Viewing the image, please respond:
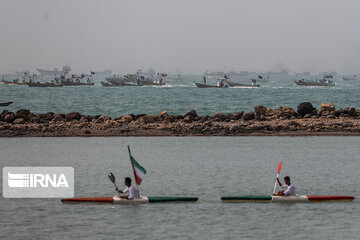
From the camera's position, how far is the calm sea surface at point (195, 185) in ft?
97.2

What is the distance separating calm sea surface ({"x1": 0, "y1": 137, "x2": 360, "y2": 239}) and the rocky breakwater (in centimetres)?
255

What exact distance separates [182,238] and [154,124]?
4471cm

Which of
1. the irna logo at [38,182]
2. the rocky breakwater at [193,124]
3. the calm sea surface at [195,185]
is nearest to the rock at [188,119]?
the rocky breakwater at [193,124]

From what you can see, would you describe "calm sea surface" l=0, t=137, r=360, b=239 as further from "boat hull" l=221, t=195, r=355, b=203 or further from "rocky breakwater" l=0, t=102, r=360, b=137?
"rocky breakwater" l=0, t=102, r=360, b=137

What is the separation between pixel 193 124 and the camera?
2872 inches

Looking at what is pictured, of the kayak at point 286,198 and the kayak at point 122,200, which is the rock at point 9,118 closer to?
the kayak at point 122,200

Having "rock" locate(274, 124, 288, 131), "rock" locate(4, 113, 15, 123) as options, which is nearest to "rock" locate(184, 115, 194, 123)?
"rock" locate(274, 124, 288, 131)

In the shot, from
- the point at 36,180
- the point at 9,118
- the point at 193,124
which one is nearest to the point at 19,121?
the point at 9,118

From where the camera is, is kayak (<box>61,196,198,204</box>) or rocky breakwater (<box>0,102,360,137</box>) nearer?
kayak (<box>61,196,198,204</box>)

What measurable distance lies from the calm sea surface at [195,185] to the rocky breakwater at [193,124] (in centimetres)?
255

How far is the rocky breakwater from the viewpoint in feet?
226

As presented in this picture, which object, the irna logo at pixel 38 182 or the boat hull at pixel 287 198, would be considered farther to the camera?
the irna logo at pixel 38 182

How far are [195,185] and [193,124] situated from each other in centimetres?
3145

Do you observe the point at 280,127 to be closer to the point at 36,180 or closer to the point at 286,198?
the point at 36,180
